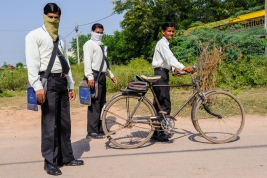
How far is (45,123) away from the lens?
4160 millimetres

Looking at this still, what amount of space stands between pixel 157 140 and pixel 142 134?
0.27 metres

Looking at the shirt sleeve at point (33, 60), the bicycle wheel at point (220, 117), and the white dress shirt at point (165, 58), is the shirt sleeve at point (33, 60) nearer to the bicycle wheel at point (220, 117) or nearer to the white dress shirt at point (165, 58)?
the white dress shirt at point (165, 58)

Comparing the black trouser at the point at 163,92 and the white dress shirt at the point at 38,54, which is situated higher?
the white dress shirt at the point at 38,54

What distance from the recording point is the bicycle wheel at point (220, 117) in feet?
17.4

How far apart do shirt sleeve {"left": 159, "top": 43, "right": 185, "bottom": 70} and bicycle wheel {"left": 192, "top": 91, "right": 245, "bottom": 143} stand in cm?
65

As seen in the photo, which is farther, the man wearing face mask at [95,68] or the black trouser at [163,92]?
the man wearing face mask at [95,68]

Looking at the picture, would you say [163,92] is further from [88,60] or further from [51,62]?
[51,62]

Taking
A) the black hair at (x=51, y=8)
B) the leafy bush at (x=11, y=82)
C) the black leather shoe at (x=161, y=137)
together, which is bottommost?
the black leather shoe at (x=161, y=137)

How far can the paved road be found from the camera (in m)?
4.12

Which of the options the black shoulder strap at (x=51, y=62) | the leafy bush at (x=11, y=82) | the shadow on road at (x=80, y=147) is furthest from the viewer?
the leafy bush at (x=11, y=82)

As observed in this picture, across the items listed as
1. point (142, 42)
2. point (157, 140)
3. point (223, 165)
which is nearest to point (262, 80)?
point (157, 140)

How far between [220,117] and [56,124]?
2.73m

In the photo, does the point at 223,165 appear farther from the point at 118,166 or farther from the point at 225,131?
the point at 225,131

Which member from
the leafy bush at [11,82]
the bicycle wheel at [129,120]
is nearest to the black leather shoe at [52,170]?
the bicycle wheel at [129,120]
